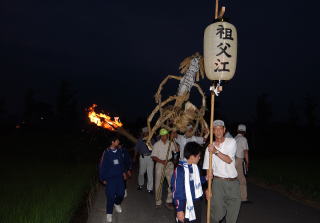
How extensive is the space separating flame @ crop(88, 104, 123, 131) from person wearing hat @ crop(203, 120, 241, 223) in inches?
101

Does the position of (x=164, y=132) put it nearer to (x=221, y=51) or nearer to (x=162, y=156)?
(x=162, y=156)

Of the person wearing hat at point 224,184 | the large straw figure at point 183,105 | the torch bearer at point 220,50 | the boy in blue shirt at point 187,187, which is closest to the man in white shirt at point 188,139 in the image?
the large straw figure at point 183,105

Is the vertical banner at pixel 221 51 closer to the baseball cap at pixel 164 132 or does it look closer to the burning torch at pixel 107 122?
the burning torch at pixel 107 122

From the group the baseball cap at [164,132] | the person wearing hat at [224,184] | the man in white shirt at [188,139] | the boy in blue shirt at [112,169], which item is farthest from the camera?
the baseball cap at [164,132]

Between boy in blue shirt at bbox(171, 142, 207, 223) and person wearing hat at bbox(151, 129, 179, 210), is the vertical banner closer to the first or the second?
boy in blue shirt at bbox(171, 142, 207, 223)

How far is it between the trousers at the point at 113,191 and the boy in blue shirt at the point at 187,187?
2482 mm

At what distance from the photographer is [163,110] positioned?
690 cm

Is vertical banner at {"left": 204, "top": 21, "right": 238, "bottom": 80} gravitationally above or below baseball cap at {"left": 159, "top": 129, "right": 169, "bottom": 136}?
above
